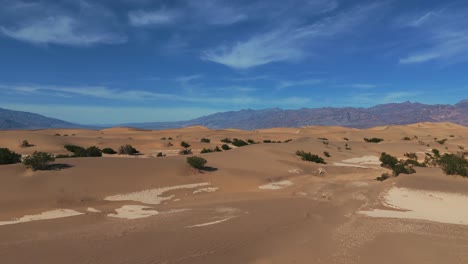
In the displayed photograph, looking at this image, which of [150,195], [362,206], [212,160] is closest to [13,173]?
[150,195]

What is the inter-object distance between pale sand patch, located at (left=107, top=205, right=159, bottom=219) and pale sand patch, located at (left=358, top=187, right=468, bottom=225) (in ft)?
24.1

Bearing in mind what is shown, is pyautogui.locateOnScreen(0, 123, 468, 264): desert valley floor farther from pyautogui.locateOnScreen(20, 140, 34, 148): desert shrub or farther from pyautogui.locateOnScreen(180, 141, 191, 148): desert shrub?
pyautogui.locateOnScreen(20, 140, 34, 148): desert shrub

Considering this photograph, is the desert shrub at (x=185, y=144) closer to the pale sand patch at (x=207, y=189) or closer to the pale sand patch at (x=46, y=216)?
the pale sand patch at (x=207, y=189)

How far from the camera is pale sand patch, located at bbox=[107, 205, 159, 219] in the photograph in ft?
36.3

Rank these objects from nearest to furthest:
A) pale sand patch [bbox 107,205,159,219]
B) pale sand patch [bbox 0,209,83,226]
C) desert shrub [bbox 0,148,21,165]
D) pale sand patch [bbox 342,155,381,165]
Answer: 1. pale sand patch [bbox 0,209,83,226]
2. pale sand patch [bbox 107,205,159,219]
3. desert shrub [bbox 0,148,21,165]
4. pale sand patch [bbox 342,155,381,165]

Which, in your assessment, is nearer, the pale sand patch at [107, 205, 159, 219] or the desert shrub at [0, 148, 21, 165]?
the pale sand patch at [107, 205, 159, 219]

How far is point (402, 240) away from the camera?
8.71 meters

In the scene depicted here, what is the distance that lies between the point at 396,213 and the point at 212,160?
1287cm

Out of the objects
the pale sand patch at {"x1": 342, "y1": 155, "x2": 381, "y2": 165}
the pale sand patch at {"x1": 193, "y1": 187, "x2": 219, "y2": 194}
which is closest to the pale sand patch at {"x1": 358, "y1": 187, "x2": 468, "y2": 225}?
the pale sand patch at {"x1": 193, "y1": 187, "x2": 219, "y2": 194}

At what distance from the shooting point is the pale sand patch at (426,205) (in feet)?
37.1

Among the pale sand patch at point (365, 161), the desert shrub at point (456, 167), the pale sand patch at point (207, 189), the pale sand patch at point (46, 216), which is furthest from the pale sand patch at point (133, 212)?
the pale sand patch at point (365, 161)

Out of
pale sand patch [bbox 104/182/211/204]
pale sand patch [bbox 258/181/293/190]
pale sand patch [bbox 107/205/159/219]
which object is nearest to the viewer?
pale sand patch [bbox 107/205/159/219]

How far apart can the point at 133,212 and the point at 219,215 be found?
2.93 meters

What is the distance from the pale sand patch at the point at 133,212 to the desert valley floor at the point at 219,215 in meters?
0.03
